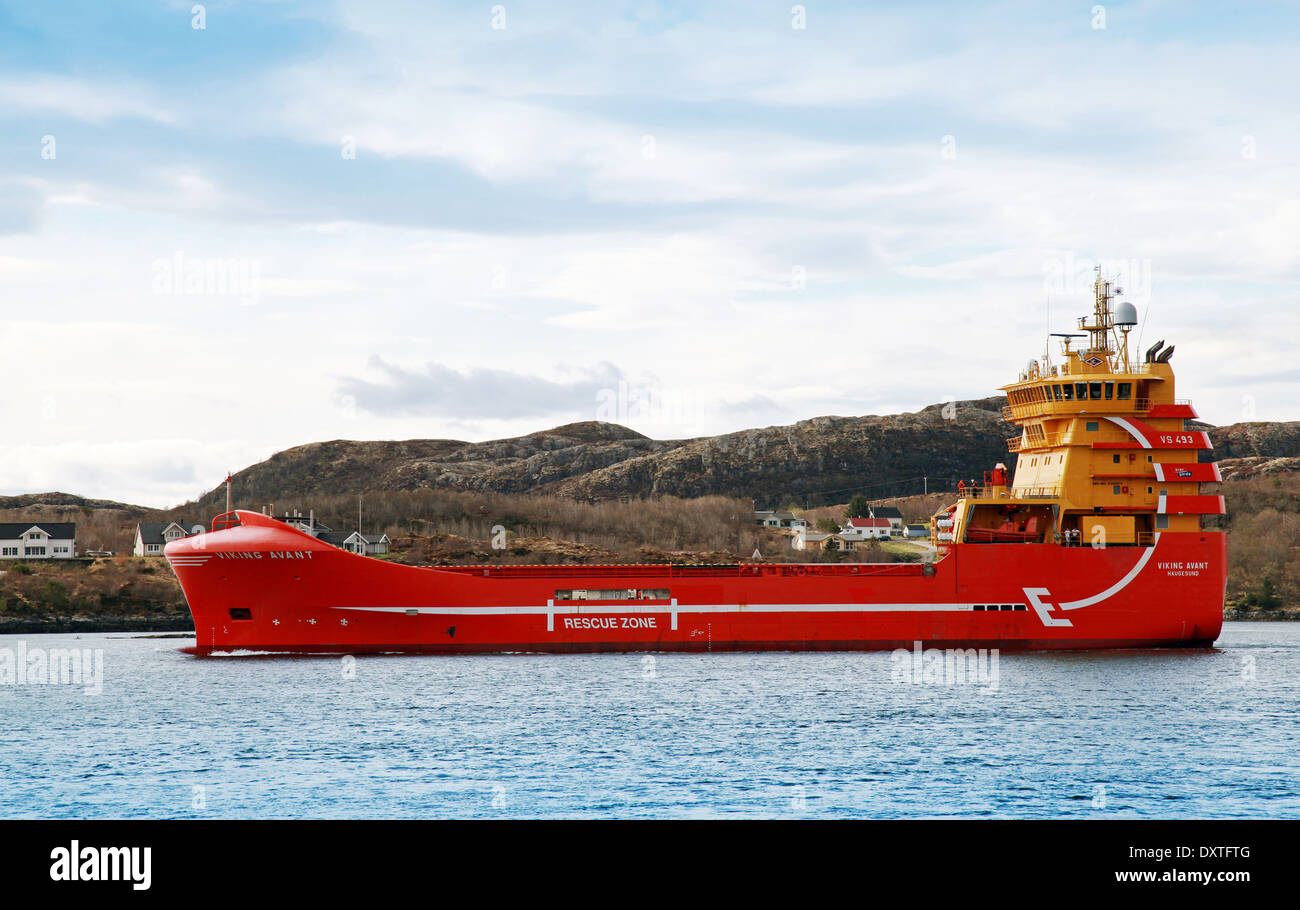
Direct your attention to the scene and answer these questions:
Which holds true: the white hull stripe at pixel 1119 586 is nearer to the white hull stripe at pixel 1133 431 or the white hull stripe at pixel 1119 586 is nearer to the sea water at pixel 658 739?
the sea water at pixel 658 739

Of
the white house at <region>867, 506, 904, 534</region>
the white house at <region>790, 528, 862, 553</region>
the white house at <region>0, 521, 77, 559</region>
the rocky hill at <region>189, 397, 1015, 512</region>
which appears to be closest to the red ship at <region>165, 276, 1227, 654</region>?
the white house at <region>0, 521, 77, 559</region>

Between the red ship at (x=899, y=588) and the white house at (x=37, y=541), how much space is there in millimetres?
45569

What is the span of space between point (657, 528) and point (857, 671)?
221 ft

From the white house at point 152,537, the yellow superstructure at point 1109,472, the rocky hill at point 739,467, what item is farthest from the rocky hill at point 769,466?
the yellow superstructure at point 1109,472

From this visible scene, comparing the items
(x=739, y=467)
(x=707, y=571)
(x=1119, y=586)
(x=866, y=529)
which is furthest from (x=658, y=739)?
(x=739, y=467)

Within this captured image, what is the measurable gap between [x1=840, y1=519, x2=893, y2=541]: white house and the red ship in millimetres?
67051

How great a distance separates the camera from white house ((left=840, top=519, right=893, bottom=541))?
10681 cm

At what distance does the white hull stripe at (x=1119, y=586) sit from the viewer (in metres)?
37.6

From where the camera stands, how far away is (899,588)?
1473 inches

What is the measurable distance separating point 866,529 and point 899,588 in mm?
70906

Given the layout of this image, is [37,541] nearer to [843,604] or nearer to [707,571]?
[707,571]
